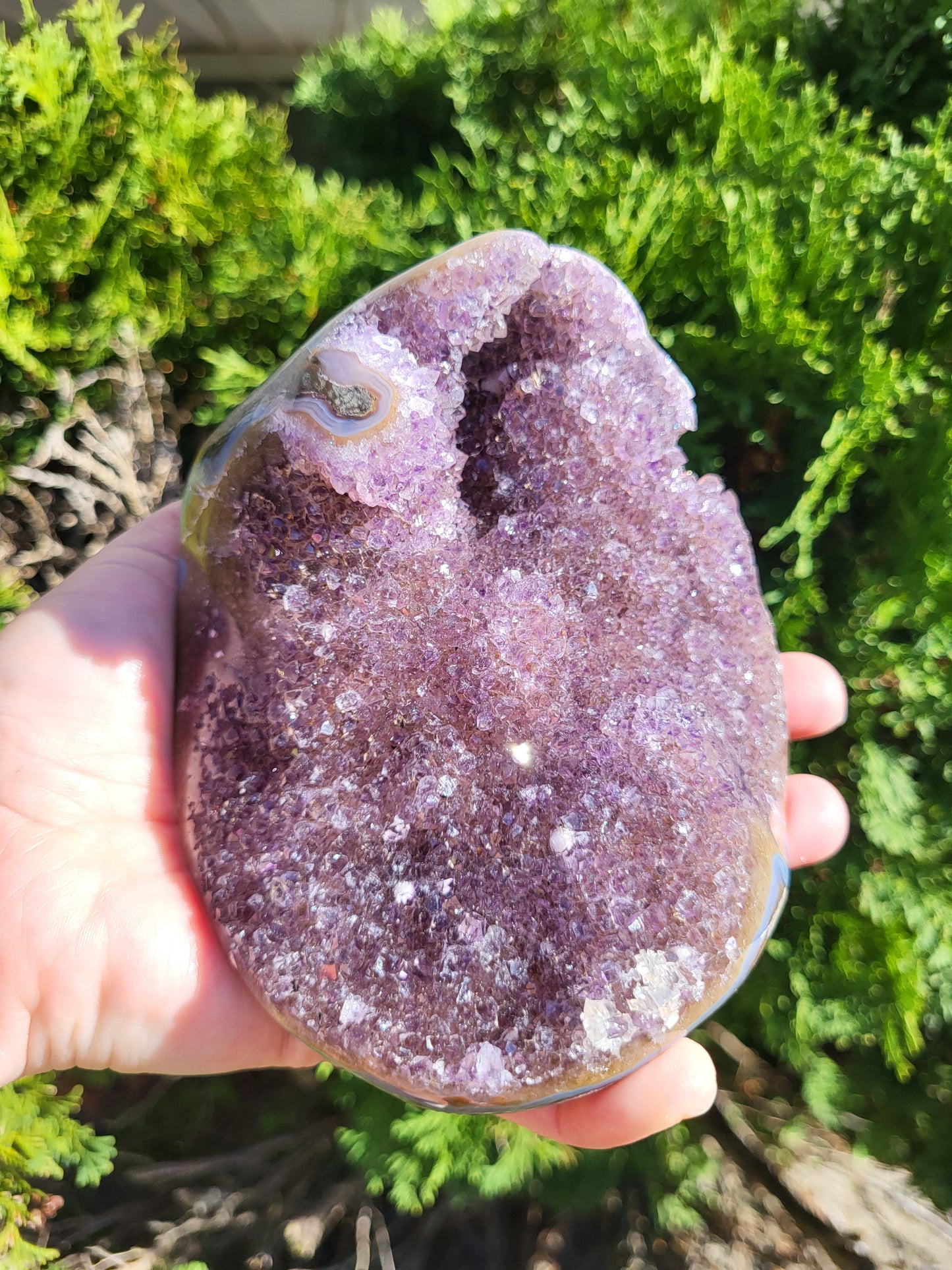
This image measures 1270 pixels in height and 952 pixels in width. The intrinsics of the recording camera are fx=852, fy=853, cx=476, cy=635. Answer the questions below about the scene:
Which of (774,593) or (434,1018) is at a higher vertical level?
(774,593)

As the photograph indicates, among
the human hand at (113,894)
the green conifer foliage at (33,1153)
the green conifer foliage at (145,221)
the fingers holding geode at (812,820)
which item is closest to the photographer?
the human hand at (113,894)

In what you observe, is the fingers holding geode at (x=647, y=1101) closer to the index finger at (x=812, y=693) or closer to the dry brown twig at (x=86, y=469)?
the index finger at (x=812, y=693)

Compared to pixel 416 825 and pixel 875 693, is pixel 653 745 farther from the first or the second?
pixel 875 693

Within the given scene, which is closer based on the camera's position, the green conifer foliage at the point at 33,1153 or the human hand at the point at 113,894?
the human hand at the point at 113,894

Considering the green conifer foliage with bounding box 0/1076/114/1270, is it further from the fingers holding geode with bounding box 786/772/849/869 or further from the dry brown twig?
the fingers holding geode with bounding box 786/772/849/869

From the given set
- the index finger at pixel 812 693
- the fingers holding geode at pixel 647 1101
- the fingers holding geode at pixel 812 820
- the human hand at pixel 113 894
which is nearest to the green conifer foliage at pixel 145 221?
the human hand at pixel 113 894

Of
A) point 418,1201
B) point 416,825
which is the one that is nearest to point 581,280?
point 416,825

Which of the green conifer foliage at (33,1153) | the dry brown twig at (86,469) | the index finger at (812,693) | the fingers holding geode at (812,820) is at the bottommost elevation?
the green conifer foliage at (33,1153)
